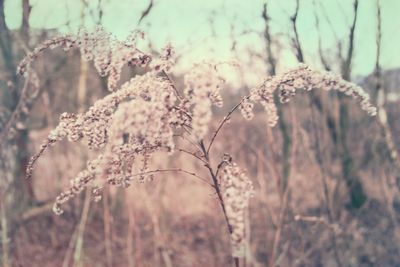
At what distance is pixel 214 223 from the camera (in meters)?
8.12

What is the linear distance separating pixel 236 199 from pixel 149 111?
1.49 ft

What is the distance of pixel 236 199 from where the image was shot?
5.29 ft

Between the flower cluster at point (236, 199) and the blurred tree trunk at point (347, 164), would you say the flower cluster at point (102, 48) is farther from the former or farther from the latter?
the blurred tree trunk at point (347, 164)

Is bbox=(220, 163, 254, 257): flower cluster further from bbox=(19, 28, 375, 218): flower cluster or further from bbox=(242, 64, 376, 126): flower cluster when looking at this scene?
bbox=(242, 64, 376, 126): flower cluster

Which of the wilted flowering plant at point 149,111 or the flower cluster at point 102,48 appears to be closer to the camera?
the wilted flowering plant at point 149,111

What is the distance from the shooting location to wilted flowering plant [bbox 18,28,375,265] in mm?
1646

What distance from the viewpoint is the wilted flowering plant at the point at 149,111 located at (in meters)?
1.65

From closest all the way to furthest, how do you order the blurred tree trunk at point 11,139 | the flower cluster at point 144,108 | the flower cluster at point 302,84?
the flower cluster at point 144,108, the flower cluster at point 302,84, the blurred tree trunk at point 11,139

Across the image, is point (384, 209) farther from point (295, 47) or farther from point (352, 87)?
point (352, 87)

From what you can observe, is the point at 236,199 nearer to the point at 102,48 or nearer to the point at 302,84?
the point at 302,84

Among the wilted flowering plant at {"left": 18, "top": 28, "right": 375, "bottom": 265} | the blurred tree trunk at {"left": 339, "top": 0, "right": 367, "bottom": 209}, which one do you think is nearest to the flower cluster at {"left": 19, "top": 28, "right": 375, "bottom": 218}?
the wilted flowering plant at {"left": 18, "top": 28, "right": 375, "bottom": 265}

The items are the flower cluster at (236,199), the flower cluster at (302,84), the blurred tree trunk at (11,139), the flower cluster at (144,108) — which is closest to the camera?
the flower cluster at (236,199)

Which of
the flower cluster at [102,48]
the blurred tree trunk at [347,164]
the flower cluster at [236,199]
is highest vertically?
the blurred tree trunk at [347,164]

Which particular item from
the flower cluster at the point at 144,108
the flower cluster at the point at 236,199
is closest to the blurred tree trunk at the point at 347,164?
the flower cluster at the point at 144,108
